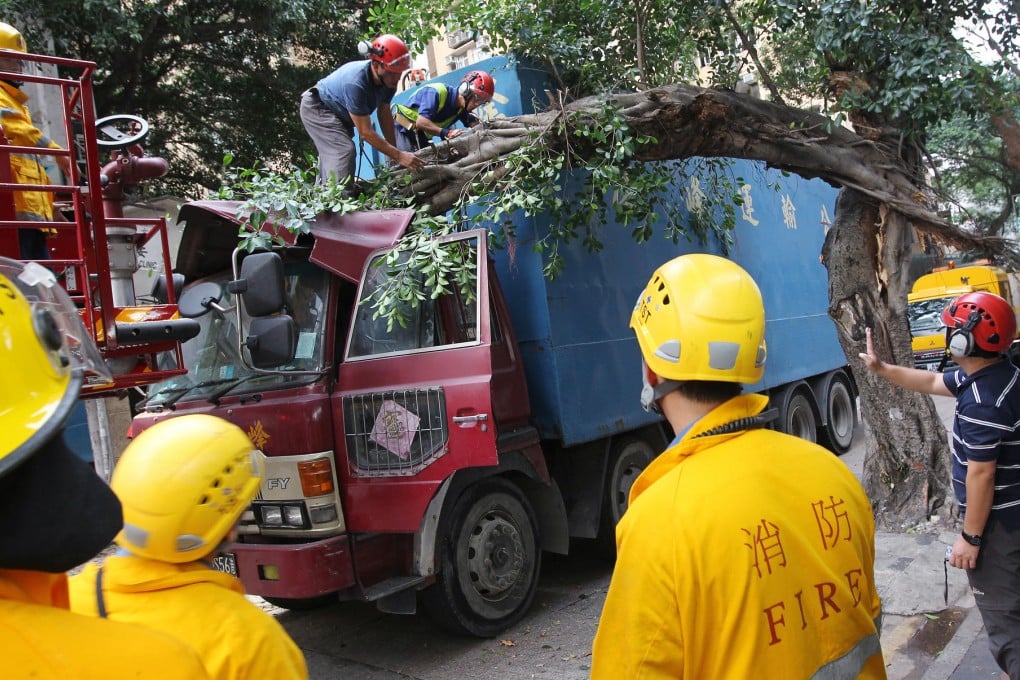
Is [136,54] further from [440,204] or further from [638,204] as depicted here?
[638,204]

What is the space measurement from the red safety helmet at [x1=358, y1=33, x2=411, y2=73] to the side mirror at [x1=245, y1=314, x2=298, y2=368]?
6.83ft

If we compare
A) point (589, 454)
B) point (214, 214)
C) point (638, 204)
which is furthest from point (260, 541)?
point (638, 204)

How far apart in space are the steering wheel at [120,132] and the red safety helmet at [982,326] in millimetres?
3952

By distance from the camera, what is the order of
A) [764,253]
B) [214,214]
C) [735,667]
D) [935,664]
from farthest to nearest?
[764,253] < [214,214] < [935,664] < [735,667]

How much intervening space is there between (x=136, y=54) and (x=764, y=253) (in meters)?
8.24

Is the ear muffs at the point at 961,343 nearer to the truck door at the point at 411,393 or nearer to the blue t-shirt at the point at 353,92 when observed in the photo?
the truck door at the point at 411,393

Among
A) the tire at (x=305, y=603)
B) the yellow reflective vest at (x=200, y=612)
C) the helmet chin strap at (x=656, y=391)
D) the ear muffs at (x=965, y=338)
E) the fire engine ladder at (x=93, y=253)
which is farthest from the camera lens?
the tire at (x=305, y=603)

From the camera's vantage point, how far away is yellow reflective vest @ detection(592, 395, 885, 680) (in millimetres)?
1468

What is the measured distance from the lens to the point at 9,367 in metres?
1.04

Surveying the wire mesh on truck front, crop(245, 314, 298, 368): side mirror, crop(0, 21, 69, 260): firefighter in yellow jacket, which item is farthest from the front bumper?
crop(0, 21, 69, 260): firefighter in yellow jacket

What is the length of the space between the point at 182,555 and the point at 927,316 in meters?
18.2

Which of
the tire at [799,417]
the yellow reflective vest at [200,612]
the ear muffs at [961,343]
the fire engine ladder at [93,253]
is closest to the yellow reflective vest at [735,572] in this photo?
the yellow reflective vest at [200,612]

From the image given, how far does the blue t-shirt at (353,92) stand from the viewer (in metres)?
5.04

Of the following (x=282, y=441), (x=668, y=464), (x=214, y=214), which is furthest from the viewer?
(x=214, y=214)
